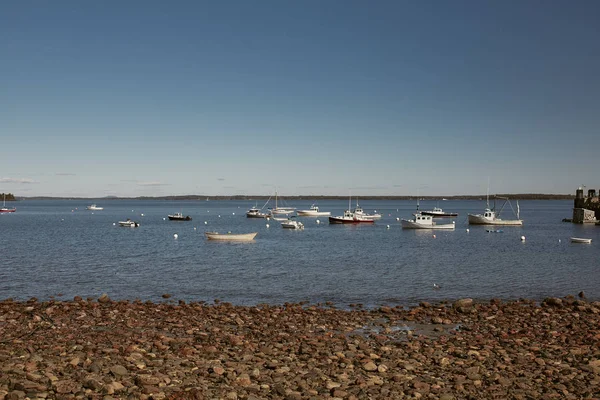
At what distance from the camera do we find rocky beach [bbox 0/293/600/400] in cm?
1377

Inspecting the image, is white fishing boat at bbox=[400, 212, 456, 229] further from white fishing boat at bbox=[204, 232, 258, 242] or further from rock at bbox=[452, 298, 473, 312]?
rock at bbox=[452, 298, 473, 312]

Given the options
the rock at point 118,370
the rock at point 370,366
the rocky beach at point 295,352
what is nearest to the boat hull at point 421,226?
the rocky beach at point 295,352

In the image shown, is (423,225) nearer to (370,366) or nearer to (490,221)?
(490,221)

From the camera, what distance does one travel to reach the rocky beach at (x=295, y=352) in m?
13.8

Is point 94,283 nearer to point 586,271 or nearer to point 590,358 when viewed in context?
point 590,358

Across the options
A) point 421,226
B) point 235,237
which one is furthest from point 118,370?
point 421,226

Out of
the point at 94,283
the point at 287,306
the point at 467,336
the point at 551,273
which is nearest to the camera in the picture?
the point at 467,336

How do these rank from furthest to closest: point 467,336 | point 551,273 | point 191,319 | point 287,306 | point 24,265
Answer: point 24,265
point 551,273
point 287,306
point 191,319
point 467,336

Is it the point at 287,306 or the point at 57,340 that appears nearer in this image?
the point at 57,340

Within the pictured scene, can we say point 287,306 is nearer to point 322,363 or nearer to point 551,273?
point 322,363

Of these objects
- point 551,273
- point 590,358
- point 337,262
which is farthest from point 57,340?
point 551,273

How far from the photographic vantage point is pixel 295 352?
58.2ft

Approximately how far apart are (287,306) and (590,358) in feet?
47.1

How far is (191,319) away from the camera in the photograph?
23844mm
